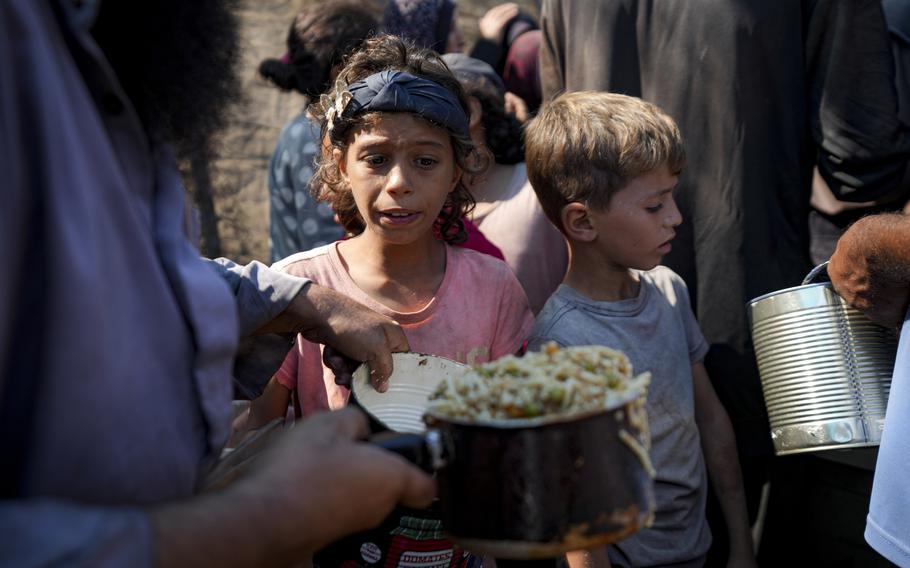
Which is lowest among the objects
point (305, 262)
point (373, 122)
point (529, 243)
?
point (529, 243)

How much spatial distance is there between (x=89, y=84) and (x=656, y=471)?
1.91 meters

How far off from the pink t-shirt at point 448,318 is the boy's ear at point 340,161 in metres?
0.25

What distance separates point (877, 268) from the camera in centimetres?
231

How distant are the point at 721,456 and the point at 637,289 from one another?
0.60 meters

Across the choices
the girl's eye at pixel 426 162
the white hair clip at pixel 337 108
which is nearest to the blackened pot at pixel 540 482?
the girl's eye at pixel 426 162

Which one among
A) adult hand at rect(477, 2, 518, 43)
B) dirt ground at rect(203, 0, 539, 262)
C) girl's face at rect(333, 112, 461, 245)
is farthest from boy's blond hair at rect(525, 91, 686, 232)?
dirt ground at rect(203, 0, 539, 262)

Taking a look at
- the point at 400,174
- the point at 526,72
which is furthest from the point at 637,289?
the point at 526,72

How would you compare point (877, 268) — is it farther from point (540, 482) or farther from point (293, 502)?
point (293, 502)

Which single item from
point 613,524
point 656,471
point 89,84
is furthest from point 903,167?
point 89,84

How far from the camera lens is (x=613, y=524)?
4.83ft

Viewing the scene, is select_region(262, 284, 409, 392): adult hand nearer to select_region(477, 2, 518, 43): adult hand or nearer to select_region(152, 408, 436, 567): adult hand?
select_region(152, 408, 436, 567): adult hand

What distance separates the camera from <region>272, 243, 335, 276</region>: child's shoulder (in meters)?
2.69

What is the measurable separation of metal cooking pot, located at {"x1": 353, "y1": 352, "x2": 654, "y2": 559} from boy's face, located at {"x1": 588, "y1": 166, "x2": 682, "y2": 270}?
131 cm

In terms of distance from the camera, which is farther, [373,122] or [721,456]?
[721,456]
